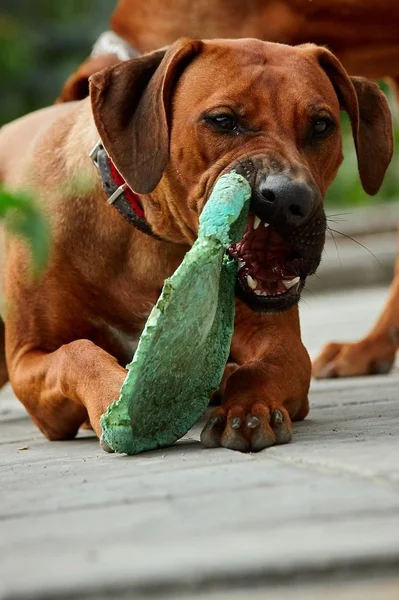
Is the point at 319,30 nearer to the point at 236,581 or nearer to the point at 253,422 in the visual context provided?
the point at 253,422

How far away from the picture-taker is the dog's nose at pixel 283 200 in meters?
3.04

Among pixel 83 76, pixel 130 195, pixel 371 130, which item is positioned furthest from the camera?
pixel 83 76

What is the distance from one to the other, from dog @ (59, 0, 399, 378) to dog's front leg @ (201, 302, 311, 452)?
1.49 metres

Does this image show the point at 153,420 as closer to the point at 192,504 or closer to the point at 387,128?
the point at 192,504

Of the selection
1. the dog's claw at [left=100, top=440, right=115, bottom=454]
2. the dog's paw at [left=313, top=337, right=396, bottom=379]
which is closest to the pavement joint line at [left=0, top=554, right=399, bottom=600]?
the dog's claw at [left=100, top=440, right=115, bottom=454]

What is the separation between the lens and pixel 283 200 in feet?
9.98

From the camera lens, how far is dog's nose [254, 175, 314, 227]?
120 inches

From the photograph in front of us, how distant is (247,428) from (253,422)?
0.02m

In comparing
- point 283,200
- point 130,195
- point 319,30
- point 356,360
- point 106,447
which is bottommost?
point 356,360

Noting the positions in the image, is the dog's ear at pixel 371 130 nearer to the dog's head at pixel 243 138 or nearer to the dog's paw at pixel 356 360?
the dog's head at pixel 243 138

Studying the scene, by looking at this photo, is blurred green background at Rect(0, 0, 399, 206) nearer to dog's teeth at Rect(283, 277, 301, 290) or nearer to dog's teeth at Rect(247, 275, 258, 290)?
dog's teeth at Rect(283, 277, 301, 290)

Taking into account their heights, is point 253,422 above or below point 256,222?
below

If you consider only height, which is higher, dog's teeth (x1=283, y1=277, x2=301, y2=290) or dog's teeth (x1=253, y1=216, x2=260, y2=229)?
dog's teeth (x1=253, y1=216, x2=260, y2=229)

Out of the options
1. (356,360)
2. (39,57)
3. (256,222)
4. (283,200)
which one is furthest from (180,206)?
(39,57)
